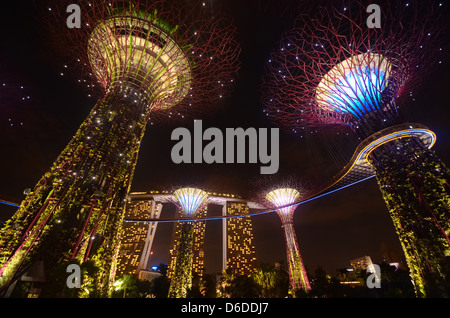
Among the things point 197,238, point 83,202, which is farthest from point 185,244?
point 197,238

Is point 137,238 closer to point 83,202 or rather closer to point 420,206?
point 83,202

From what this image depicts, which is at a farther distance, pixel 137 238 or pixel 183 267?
pixel 137 238

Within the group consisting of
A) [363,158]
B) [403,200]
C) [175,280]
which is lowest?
[175,280]

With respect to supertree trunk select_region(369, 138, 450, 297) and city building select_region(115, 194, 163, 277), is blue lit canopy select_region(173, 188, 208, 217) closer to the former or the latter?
supertree trunk select_region(369, 138, 450, 297)

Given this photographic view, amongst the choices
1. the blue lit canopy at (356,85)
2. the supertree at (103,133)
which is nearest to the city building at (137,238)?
the supertree at (103,133)

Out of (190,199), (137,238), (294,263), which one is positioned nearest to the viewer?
(294,263)
